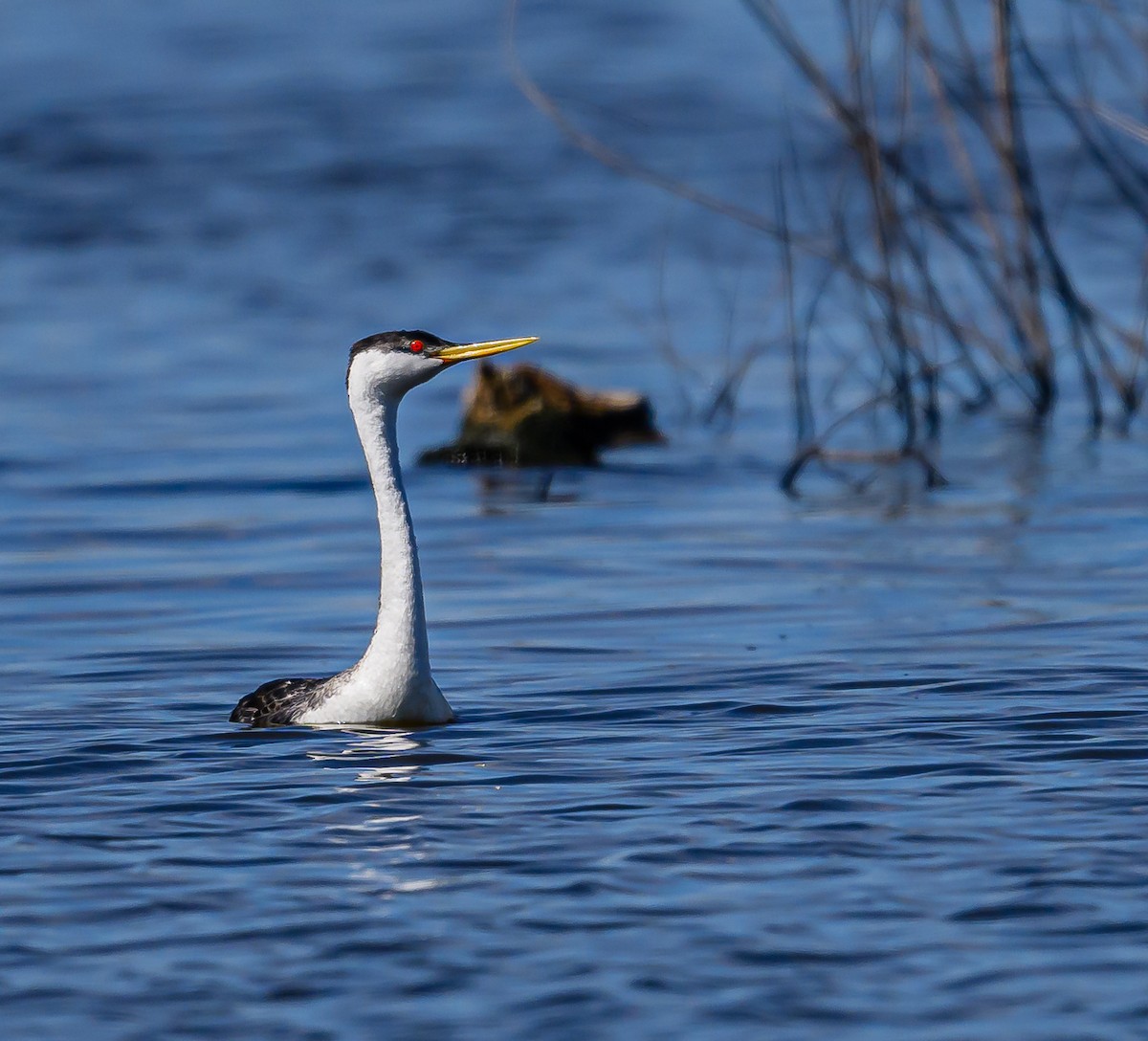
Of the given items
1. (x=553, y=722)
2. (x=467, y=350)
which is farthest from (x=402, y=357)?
(x=553, y=722)

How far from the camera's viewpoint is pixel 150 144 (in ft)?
108

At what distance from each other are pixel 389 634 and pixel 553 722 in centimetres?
82

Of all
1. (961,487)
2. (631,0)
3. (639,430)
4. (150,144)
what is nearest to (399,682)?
(961,487)

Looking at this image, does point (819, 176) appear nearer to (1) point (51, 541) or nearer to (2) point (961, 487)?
(2) point (961, 487)

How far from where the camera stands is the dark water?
5758mm

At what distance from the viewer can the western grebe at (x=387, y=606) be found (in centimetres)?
820

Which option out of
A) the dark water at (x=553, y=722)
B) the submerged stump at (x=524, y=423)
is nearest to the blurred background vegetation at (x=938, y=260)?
the dark water at (x=553, y=722)

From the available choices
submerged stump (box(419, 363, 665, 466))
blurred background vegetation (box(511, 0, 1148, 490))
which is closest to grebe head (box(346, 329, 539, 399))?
blurred background vegetation (box(511, 0, 1148, 490))

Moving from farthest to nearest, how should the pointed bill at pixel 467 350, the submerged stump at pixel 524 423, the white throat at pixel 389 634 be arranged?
the submerged stump at pixel 524 423 → the pointed bill at pixel 467 350 → the white throat at pixel 389 634

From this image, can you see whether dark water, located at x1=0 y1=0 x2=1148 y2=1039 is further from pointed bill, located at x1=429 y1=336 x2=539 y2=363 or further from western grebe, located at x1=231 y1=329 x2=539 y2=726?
pointed bill, located at x1=429 y1=336 x2=539 y2=363

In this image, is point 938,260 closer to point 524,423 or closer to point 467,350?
point 524,423

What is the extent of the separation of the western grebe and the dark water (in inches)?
5.0

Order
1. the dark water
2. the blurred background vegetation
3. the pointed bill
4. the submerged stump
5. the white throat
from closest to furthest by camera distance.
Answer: the dark water → the white throat → the pointed bill → the blurred background vegetation → the submerged stump

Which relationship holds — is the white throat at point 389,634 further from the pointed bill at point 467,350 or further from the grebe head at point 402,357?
the pointed bill at point 467,350
